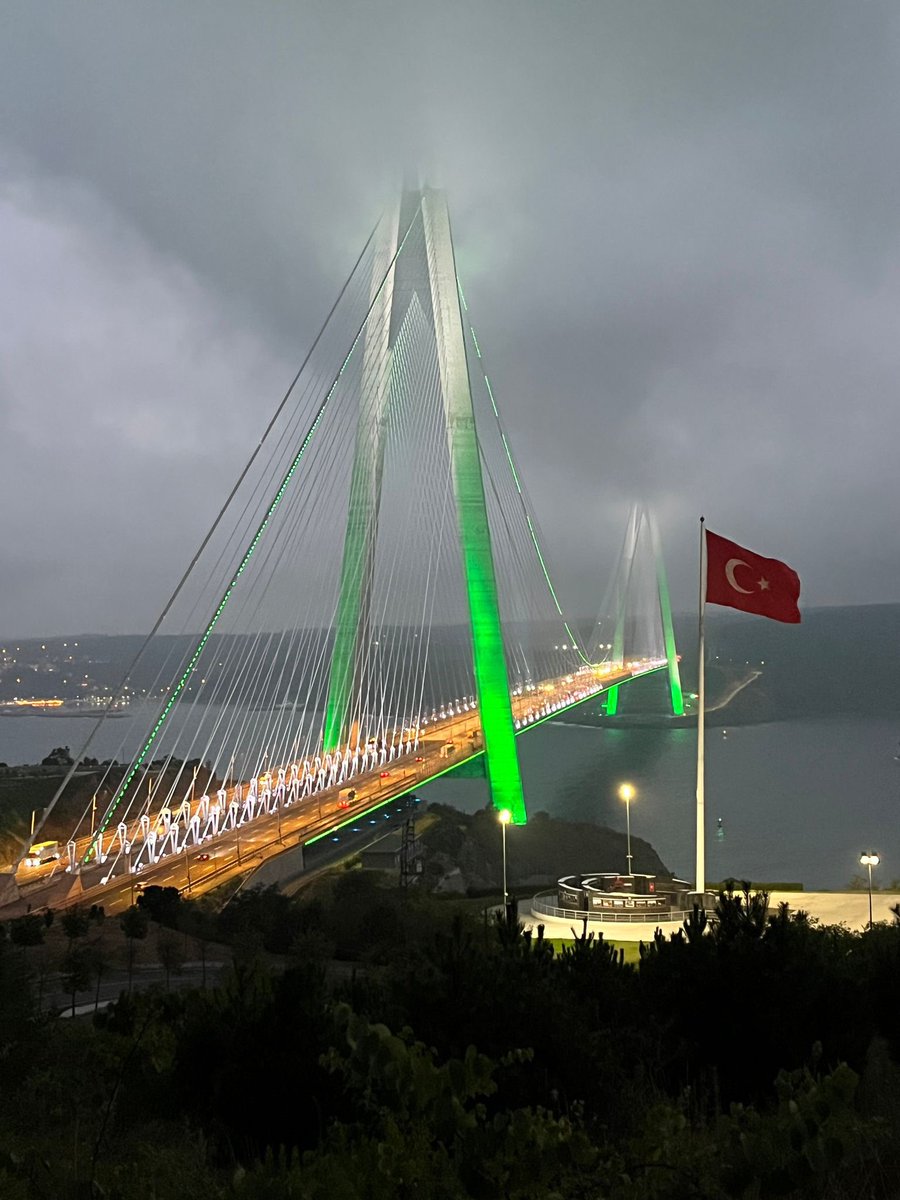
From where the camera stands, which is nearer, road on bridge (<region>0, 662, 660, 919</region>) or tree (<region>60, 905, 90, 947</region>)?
tree (<region>60, 905, 90, 947</region>)

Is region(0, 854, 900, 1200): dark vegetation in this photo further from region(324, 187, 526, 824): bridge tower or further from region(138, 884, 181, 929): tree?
region(324, 187, 526, 824): bridge tower

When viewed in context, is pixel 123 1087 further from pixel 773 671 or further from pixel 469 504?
pixel 773 671

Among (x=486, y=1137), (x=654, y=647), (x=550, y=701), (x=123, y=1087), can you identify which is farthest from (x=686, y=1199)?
(x=654, y=647)

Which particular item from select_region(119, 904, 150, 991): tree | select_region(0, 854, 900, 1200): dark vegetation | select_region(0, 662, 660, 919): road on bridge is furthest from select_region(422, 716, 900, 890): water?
select_region(0, 854, 900, 1200): dark vegetation

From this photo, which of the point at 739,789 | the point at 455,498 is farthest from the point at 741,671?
the point at 455,498

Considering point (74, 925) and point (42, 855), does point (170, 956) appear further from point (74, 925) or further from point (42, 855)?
point (42, 855)

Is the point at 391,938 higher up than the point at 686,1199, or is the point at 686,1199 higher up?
the point at 686,1199
